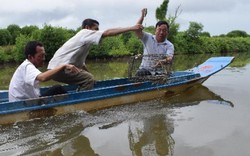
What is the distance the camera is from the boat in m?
5.26

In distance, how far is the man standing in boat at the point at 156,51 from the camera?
721cm

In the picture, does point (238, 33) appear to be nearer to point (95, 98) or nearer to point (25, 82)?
point (95, 98)

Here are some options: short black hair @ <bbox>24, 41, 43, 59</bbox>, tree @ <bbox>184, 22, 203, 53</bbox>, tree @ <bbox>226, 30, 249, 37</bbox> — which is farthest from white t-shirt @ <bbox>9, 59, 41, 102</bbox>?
tree @ <bbox>226, 30, 249, 37</bbox>

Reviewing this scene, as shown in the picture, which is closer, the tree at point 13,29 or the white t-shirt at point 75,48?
the white t-shirt at point 75,48

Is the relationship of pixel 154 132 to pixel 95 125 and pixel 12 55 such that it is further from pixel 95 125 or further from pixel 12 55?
pixel 12 55

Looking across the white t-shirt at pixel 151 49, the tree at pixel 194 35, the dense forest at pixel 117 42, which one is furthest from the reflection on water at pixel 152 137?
the tree at pixel 194 35

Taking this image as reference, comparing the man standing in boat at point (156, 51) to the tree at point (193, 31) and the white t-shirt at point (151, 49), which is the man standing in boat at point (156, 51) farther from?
the tree at point (193, 31)

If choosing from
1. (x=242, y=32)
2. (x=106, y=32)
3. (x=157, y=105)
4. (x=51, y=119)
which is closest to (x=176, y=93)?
(x=157, y=105)

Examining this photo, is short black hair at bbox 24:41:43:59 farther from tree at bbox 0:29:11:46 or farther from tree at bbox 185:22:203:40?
tree at bbox 185:22:203:40

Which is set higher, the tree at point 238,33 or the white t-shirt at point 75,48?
the tree at point 238,33

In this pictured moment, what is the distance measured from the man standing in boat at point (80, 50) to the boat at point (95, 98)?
0.28m

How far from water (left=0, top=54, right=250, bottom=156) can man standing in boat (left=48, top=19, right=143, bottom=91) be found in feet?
2.57

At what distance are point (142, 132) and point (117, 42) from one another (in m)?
23.0

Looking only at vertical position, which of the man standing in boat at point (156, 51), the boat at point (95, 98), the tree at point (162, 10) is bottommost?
the boat at point (95, 98)
